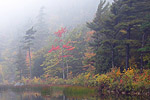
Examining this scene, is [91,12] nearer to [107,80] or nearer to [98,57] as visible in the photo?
[98,57]

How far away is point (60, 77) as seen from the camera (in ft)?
120

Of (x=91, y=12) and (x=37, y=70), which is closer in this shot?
(x=37, y=70)

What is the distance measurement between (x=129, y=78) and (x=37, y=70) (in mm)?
27813

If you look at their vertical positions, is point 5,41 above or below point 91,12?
below

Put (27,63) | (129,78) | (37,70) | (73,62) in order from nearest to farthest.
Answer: (129,78) < (73,62) < (37,70) < (27,63)

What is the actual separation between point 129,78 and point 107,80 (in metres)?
2.51

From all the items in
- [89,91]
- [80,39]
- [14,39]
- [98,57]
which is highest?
[14,39]

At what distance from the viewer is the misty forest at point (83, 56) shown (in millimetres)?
18062

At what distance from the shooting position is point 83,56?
1372 inches

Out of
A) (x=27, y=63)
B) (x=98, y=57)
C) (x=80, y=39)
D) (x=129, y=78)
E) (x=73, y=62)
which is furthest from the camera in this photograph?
(x=27, y=63)

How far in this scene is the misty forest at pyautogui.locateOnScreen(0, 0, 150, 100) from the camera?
59.3 feet

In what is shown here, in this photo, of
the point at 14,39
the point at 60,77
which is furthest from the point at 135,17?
the point at 14,39

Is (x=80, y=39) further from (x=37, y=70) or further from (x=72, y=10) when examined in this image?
(x=72, y=10)

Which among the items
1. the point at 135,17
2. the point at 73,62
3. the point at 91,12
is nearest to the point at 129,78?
the point at 135,17
